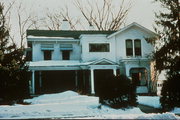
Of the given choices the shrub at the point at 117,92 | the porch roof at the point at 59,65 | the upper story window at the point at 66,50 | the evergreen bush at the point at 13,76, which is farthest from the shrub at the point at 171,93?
the upper story window at the point at 66,50

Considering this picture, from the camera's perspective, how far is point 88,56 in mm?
31641

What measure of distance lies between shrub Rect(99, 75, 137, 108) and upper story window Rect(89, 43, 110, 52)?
46.7ft

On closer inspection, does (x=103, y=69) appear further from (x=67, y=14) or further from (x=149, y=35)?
(x=67, y=14)

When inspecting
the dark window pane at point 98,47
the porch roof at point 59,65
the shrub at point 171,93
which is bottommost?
the shrub at point 171,93

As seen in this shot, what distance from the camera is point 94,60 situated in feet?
103

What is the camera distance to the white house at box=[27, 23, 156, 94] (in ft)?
104

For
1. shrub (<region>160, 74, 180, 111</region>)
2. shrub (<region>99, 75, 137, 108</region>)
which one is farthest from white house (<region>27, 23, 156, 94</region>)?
shrub (<region>160, 74, 180, 111</region>)

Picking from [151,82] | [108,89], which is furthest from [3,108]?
[151,82]

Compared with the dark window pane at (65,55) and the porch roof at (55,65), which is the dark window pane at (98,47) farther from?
the dark window pane at (65,55)

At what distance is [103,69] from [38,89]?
24.8 ft

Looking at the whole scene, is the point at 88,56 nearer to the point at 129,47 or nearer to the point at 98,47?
the point at 98,47

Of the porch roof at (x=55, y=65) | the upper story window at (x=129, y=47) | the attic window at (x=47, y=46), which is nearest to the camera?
the porch roof at (x=55, y=65)

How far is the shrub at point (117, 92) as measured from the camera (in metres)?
17.2

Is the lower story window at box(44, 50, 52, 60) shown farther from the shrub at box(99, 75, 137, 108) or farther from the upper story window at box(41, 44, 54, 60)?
the shrub at box(99, 75, 137, 108)
